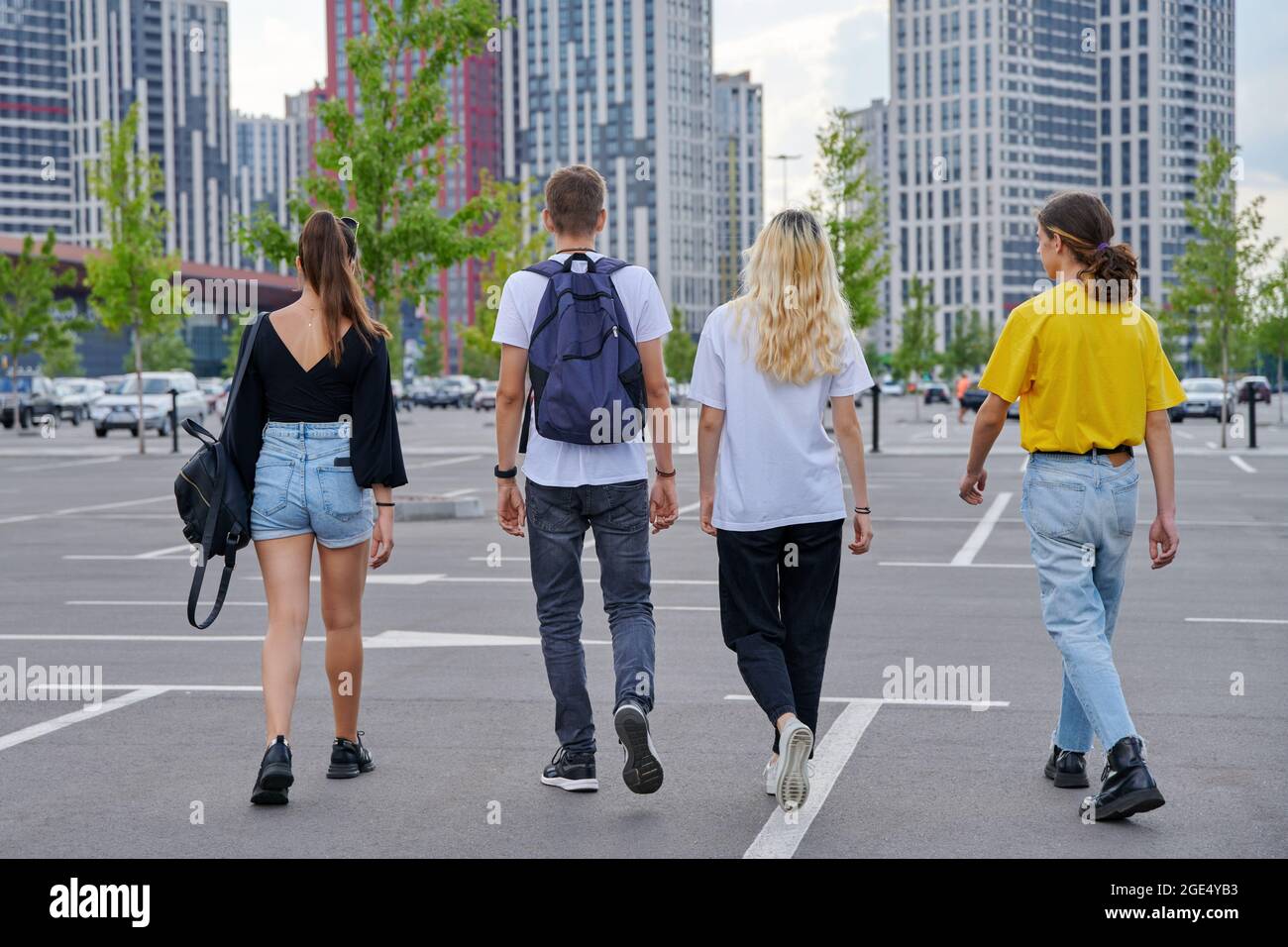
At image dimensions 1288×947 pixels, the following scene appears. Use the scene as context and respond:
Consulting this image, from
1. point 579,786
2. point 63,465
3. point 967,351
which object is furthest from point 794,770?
point 967,351

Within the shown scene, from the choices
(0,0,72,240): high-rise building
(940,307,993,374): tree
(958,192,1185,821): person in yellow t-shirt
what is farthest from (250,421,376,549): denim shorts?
(0,0,72,240): high-rise building

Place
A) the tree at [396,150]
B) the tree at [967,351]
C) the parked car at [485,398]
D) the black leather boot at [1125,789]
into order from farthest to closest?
the tree at [967,351] < the parked car at [485,398] < the tree at [396,150] < the black leather boot at [1125,789]

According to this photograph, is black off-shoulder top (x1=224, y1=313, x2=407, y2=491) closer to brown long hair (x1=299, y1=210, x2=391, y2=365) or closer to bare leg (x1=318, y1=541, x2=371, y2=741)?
brown long hair (x1=299, y1=210, x2=391, y2=365)

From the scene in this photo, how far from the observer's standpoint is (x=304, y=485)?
5402mm

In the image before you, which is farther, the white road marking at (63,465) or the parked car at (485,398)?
the parked car at (485,398)

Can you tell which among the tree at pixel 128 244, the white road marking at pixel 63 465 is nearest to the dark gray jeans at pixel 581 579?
the white road marking at pixel 63 465

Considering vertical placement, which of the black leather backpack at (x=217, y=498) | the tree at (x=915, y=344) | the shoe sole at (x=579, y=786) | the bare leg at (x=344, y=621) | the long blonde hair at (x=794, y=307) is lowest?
the shoe sole at (x=579, y=786)

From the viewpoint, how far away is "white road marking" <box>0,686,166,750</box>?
6426 mm

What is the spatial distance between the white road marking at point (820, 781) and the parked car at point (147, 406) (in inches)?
1357

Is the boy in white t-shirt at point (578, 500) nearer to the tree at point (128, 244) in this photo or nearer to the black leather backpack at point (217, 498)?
the black leather backpack at point (217, 498)

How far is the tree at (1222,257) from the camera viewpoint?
114 ft

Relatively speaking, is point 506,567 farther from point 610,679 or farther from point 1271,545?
point 1271,545

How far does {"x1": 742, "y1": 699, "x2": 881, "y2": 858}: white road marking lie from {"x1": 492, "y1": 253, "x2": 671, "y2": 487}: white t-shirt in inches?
47.2

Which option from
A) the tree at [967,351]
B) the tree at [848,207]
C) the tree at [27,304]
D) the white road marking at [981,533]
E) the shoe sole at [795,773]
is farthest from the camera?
the tree at [967,351]
